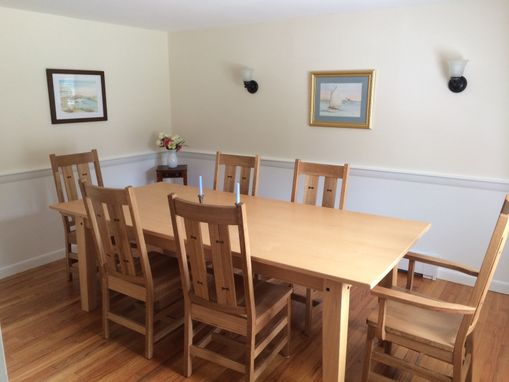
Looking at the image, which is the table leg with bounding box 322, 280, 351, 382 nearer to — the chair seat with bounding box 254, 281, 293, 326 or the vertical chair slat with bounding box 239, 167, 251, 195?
the chair seat with bounding box 254, 281, 293, 326

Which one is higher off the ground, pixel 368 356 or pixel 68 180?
pixel 68 180

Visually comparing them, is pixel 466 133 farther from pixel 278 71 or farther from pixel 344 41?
pixel 278 71

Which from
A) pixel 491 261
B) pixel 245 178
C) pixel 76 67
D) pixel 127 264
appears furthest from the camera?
pixel 76 67

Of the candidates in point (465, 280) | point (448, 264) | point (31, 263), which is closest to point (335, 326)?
point (448, 264)

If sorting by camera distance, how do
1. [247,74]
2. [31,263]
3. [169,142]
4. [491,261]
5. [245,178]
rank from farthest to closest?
[169,142] < [247,74] < [31,263] < [245,178] < [491,261]

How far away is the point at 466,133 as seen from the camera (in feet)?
10.0

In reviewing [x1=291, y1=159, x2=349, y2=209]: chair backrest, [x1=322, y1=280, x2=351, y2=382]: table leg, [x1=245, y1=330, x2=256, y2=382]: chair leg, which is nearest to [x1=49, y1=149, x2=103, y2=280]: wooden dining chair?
[x1=291, y1=159, x2=349, y2=209]: chair backrest

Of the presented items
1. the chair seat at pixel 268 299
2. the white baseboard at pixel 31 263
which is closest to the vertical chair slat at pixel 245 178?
the chair seat at pixel 268 299

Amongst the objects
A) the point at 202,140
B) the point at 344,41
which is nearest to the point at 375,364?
the point at 344,41

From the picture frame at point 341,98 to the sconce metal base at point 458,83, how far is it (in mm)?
590

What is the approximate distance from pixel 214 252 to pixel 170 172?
254 cm

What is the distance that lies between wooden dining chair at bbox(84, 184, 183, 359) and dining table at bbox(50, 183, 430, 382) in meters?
0.13

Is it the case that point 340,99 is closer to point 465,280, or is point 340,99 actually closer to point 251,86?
point 251,86

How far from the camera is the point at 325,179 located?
9.09 ft
